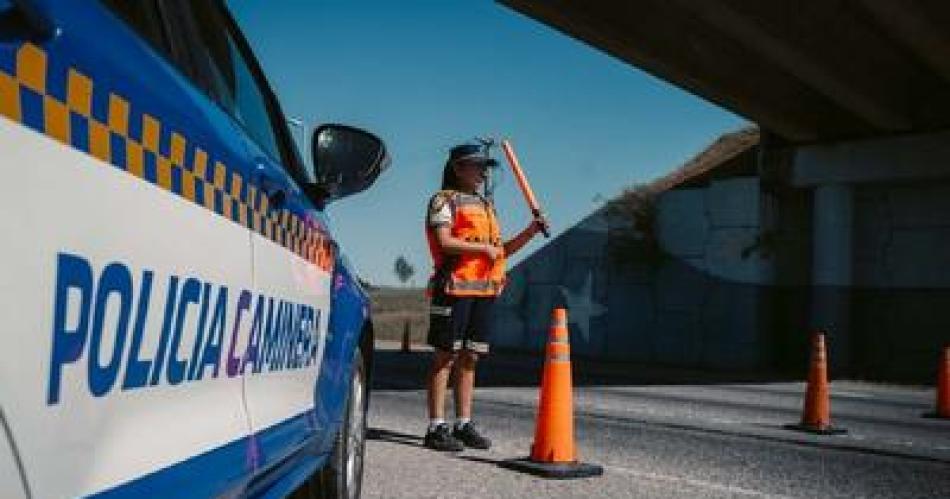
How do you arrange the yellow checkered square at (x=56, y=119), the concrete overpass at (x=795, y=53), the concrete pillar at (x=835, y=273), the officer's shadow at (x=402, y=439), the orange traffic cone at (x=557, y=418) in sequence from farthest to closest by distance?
the concrete pillar at (x=835, y=273)
the concrete overpass at (x=795, y=53)
the officer's shadow at (x=402, y=439)
the orange traffic cone at (x=557, y=418)
the yellow checkered square at (x=56, y=119)

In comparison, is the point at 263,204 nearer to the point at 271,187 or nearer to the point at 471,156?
the point at 271,187

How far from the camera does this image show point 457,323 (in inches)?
248

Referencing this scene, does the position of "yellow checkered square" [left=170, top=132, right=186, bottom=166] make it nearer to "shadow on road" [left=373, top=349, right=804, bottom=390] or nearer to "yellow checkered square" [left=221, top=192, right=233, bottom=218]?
"yellow checkered square" [left=221, top=192, right=233, bottom=218]

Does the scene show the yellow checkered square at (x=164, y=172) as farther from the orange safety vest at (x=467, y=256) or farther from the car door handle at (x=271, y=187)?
the orange safety vest at (x=467, y=256)

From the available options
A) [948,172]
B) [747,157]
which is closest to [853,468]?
[948,172]

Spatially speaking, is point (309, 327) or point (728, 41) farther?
point (728, 41)

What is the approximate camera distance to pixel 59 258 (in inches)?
55.2

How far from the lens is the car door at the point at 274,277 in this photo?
2.48 meters

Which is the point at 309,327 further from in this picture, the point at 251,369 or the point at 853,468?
the point at 853,468

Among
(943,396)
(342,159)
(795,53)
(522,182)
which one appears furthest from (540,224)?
(795,53)

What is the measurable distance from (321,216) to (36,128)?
2383 mm

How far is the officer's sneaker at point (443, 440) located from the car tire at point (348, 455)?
1.81m

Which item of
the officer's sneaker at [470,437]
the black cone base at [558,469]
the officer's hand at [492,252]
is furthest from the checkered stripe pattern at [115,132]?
the officer's sneaker at [470,437]

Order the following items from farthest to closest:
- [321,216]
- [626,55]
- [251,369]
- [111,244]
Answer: [626,55] → [321,216] → [251,369] → [111,244]
